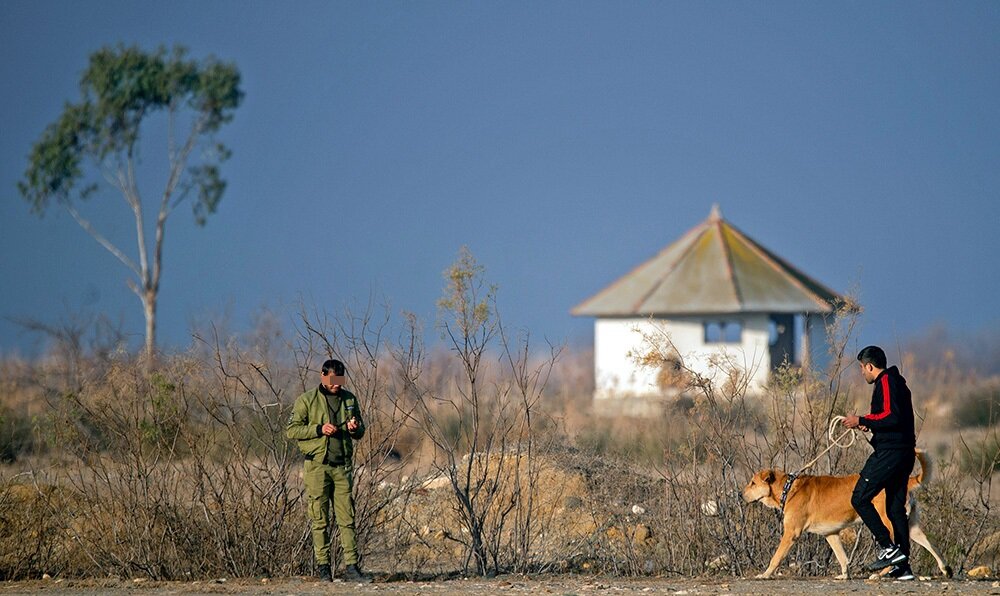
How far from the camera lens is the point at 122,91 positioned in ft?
136

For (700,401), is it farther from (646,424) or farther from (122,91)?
(122,91)

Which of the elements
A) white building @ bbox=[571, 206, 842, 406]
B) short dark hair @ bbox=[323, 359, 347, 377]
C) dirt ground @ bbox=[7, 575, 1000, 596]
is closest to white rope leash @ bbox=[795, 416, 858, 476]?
dirt ground @ bbox=[7, 575, 1000, 596]

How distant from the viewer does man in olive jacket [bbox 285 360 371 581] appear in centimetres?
1083

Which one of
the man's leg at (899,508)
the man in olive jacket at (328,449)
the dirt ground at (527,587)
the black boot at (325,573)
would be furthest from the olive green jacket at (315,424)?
the man's leg at (899,508)

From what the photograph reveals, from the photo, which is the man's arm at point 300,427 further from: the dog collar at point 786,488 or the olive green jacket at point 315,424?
the dog collar at point 786,488

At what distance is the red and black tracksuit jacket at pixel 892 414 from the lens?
10.3 m

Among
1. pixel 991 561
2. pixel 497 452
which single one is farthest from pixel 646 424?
pixel 991 561

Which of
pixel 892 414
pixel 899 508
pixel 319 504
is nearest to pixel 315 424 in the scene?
pixel 319 504

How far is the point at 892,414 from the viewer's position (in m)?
10.3

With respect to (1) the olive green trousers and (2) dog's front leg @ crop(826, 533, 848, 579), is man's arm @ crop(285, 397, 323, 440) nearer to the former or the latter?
(1) the olive green trousers

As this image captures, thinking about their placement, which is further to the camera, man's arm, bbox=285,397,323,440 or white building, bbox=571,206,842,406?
white building, bbox=571,206,842,406

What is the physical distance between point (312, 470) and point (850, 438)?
16.7 feet

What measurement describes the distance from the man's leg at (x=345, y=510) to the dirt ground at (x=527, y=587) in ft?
0.94

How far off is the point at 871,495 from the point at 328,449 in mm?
4545
